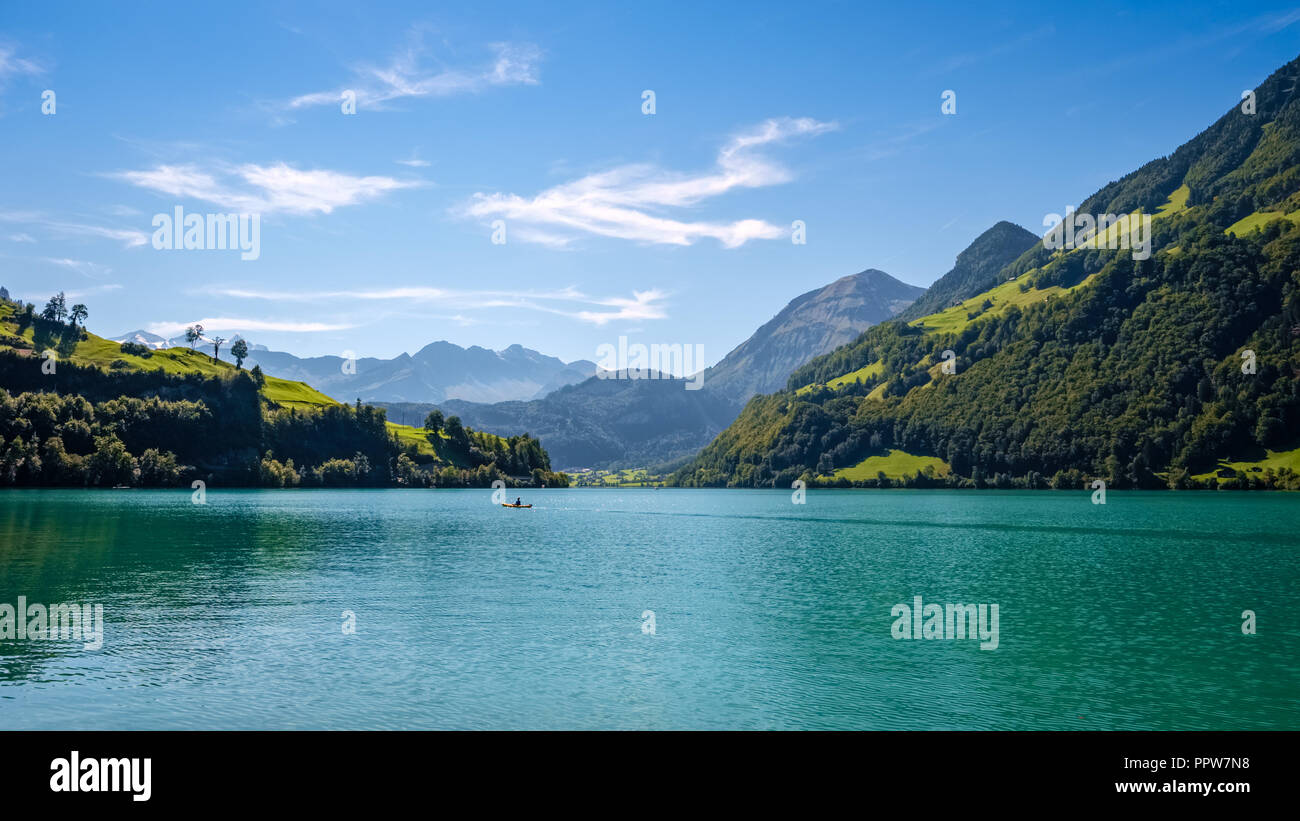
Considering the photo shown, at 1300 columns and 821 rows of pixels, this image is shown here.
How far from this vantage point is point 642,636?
45.7m

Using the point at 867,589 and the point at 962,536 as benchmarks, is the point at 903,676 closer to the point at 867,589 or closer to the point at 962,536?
the point at 867,589

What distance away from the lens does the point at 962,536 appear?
359 feet

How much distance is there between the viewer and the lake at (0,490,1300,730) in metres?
31.8

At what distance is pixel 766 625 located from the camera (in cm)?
4941

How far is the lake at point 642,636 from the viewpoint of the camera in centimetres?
3177
